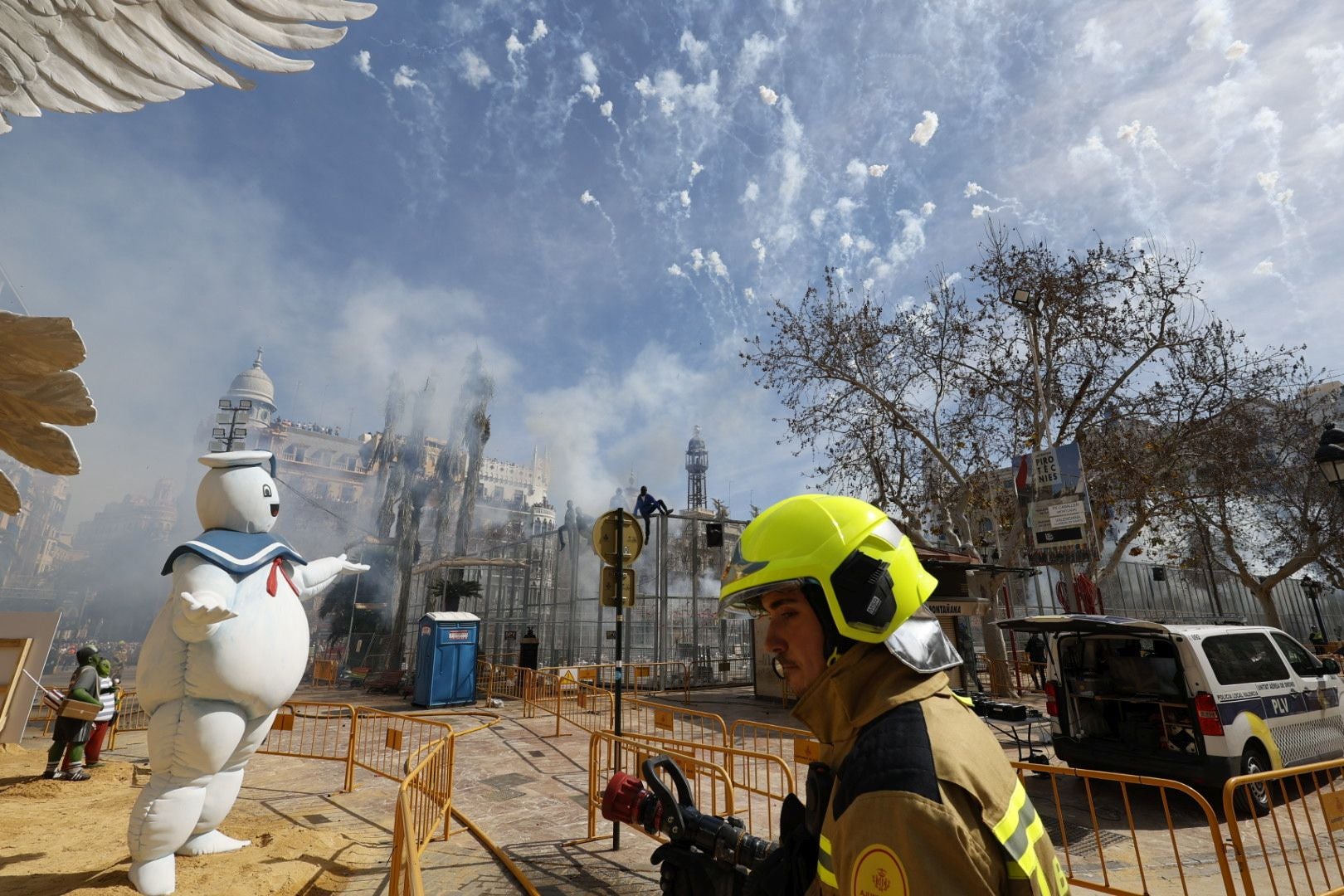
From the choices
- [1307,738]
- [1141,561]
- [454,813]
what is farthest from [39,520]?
[1141,561]

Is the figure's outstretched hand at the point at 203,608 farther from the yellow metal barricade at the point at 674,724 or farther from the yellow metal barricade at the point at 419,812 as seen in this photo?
the yellow metal barricade at the point at 674,724

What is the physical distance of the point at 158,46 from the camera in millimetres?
2875

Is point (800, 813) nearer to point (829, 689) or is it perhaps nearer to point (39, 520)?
point (829, 689)

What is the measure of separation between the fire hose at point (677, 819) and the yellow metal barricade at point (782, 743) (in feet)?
11.1

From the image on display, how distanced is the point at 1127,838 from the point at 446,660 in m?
13.4

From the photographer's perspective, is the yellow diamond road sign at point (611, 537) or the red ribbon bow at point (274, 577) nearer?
the red ribbon bow at point (274, 577)

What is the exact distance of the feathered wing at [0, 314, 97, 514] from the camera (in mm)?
2965

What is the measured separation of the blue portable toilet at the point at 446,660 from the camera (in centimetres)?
1466

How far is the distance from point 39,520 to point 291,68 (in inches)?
2719

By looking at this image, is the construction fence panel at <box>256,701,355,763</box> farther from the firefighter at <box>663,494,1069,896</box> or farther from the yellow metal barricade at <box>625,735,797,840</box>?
the firefighter at <box>663,494,1069,896</box>

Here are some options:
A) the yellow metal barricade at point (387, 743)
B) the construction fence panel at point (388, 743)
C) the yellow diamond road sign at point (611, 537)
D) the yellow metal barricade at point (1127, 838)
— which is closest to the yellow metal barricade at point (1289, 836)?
the yellow metal barricade at point (1127, 838)

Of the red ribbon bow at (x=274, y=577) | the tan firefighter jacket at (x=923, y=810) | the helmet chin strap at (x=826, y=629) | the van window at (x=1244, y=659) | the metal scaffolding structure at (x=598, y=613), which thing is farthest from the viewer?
the metal scaffolding structure at (x=598, y=613)

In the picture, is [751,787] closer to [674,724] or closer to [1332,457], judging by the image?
[674,724]

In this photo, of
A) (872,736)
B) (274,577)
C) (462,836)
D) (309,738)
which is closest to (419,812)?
(462,836)
